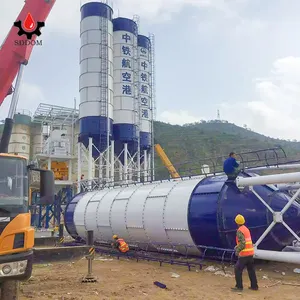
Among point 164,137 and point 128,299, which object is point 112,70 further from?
point 164,137

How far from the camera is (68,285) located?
9.38m

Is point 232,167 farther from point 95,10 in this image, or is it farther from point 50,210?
point 95,10

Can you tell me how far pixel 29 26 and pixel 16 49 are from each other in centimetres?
109

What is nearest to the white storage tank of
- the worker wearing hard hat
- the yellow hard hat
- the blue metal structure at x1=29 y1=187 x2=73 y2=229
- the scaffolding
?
the scaffolding

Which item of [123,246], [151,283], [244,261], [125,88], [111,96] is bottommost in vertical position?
[151,283]

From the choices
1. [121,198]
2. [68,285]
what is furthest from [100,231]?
[68,285]

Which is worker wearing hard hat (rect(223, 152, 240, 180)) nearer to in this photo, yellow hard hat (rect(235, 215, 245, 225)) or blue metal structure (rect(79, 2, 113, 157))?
yellow hard hat (rect(235, 215, 245, 225))

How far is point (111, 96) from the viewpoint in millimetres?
30672

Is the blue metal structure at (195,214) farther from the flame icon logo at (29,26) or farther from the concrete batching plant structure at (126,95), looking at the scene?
the concrete batching plant structure at (126,95)

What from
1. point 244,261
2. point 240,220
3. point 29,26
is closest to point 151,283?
point 244,261

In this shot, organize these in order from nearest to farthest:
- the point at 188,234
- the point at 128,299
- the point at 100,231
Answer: the point at 128,299
the point at 188,234
the point at 100,231

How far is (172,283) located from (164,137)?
2966 inches

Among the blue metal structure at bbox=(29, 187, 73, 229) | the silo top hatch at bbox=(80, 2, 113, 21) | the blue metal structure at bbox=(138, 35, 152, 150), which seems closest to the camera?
the blue metal structure at bbox=(29, 187, 73, 229)

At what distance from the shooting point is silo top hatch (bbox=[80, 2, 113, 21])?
31.1 metres
